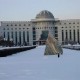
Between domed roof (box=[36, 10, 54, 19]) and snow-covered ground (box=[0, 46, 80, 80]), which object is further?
domed roof (box=[36, 10, 54, 19])

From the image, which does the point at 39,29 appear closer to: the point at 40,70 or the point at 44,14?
the point at 44,14

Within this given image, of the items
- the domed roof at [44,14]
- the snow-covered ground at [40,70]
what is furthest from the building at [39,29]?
the snow-covered ground at [40,70]

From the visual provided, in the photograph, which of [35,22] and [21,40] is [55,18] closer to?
[35,22]

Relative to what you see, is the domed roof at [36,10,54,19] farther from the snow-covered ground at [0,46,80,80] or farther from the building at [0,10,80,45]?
the snow-covered ground at [0,46,80,80]

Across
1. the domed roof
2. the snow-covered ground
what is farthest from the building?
the snow-covered ground

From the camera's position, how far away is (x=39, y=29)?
176625 millimetres

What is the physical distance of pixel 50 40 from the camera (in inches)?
1425

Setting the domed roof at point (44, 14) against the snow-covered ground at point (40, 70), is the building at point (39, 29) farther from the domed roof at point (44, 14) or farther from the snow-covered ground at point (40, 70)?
the snow-covered ground at point (40, 70)

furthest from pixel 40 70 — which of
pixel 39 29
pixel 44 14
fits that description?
pixel 44 14

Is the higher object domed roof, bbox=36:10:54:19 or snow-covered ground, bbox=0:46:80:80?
domed roof, bbox=36:10:54:19

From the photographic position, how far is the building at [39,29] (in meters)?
Answer: 172

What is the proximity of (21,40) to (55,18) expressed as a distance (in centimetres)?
2545

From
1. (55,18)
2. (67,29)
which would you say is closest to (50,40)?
(67,29)

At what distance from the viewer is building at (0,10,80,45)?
Answer: 172 meters
